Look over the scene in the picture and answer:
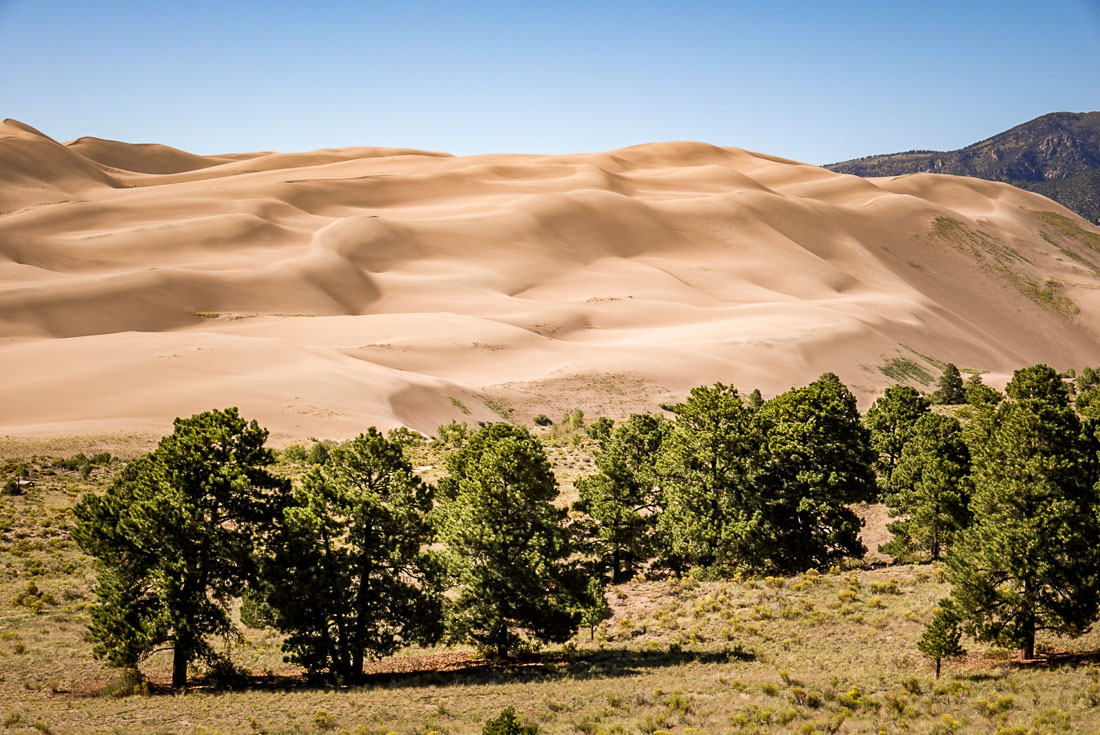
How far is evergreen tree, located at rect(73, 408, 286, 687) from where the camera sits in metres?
20.0

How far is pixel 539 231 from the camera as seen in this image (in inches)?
5531

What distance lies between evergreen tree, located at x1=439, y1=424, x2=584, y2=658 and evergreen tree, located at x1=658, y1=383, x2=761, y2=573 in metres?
8.10

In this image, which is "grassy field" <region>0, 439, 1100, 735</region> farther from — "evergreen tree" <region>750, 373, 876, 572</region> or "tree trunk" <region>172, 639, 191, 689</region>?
"evergreen tree" <region>750, 373, 876, 572</region>

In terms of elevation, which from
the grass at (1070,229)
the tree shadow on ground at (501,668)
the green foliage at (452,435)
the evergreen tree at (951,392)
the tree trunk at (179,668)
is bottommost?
the tree shadow on ground at (501,668)

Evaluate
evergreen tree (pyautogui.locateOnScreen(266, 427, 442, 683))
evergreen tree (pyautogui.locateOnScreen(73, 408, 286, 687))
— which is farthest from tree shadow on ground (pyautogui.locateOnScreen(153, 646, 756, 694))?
evergreen tree (pyautogui.locateOnScreen(73, 408, 286, 687))

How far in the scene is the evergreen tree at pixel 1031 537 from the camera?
1941 cm

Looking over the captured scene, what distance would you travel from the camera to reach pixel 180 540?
20625mm

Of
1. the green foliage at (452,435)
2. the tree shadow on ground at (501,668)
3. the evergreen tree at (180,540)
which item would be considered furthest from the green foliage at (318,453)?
the evergreen tree at (180,540)

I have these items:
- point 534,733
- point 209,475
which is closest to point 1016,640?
point 534,733

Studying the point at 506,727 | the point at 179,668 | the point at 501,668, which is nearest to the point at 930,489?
the point at 501,668

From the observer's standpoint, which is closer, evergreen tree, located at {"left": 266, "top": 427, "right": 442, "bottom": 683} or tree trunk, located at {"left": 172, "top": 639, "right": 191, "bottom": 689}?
tree trunk, located at {"left": 172, "top": 639, "right": 191, "bottom": 689}

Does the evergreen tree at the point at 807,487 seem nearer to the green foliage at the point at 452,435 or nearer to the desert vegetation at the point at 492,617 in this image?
the desert vegetation at the point at 492,617

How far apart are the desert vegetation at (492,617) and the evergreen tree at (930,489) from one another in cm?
220

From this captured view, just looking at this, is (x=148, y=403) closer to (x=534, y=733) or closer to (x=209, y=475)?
(x=209, y=475)
